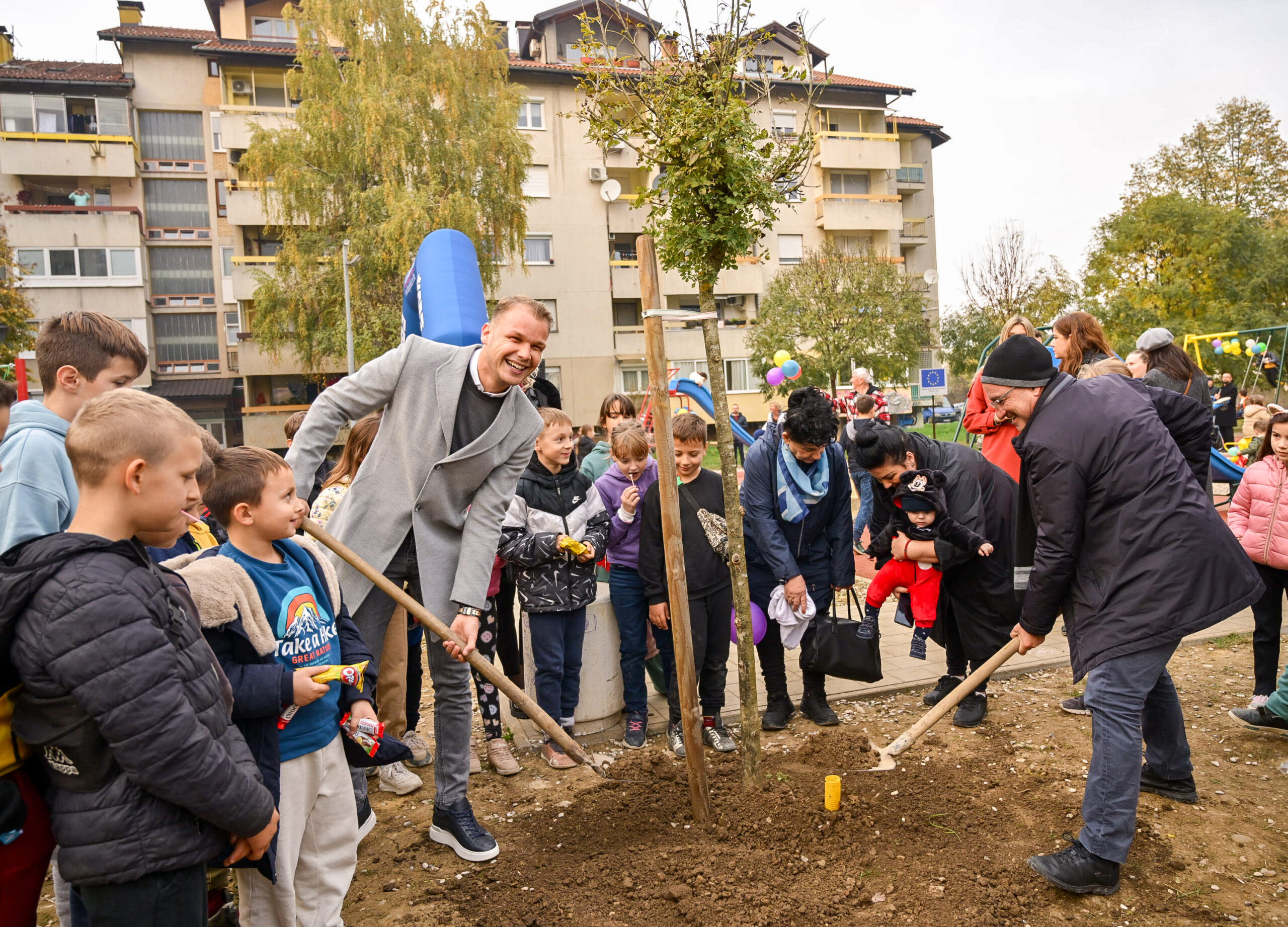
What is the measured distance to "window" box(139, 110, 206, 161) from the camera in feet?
112

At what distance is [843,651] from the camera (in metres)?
4.73

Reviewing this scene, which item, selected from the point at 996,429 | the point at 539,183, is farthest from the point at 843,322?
the point at 996,429

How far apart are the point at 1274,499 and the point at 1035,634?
7.58 feet

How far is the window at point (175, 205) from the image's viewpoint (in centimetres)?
3475

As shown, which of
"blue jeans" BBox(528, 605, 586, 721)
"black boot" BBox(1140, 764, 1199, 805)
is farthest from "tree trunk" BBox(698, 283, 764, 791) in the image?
"black boot" BBox(1140, 764, 1199, 805)

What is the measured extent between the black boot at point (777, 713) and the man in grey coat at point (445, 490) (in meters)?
1.96

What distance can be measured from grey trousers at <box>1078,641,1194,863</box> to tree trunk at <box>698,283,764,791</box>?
4.47 ft

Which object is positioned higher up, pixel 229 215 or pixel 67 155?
pixel 67 155

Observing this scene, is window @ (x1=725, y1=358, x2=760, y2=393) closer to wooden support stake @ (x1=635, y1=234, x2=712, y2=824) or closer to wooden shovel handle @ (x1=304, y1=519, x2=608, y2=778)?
wooden support stake @ (x1=635, y1=234, x2=712, y2=824)

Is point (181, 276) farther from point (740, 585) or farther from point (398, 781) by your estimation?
point (740, 585)

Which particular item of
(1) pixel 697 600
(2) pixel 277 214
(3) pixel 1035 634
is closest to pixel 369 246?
(2) pixel 277 214

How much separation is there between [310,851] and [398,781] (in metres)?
1.62

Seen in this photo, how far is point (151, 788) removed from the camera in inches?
70.5

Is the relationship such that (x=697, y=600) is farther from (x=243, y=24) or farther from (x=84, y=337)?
(x=243, y=24)
